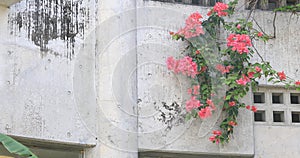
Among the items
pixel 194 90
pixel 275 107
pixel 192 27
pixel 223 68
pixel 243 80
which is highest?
pixel 192 27

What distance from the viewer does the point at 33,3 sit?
297 inches

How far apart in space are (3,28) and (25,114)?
96cm

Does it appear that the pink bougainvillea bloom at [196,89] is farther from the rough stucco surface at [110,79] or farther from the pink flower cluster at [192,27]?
the pink flower cluster at [192,27]

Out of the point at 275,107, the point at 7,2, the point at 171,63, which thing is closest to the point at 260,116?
the point at 275,107

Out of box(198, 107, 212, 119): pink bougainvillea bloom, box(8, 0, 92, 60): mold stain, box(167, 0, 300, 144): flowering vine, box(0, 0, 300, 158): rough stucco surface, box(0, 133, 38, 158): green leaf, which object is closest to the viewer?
box(0, 133, 38, 158): green leaf

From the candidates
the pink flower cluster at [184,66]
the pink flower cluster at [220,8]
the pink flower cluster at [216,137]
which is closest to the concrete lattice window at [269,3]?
the pink flower cluster at [220,8]

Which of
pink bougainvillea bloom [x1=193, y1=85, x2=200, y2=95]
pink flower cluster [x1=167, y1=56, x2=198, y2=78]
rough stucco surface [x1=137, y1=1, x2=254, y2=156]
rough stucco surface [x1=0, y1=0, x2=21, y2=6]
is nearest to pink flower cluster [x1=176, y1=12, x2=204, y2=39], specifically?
A: rough stucco surface [x1=137, y1=1, x2=254, y2=156]

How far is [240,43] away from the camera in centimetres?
794

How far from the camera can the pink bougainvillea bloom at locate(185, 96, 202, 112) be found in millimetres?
7840

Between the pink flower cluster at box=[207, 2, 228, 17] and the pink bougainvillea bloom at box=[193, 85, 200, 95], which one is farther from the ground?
the pink flower cluster at box=[207, 2, 228, 17]

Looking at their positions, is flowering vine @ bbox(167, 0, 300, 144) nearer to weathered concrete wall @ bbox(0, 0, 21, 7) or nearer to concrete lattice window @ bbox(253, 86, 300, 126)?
concrete lattice window @ bbox(253, 86, 300, 126)

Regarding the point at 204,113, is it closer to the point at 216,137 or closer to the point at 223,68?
the point at 216,137

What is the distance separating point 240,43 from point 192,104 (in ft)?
3.04

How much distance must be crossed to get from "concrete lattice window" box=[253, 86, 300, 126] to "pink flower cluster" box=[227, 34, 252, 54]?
656mm
